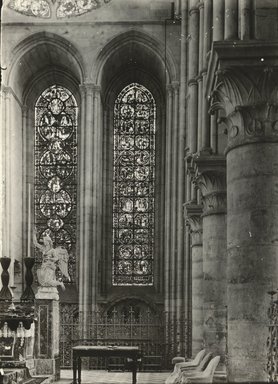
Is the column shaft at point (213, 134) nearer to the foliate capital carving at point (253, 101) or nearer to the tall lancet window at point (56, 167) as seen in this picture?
the foliate capital carving at point (253, 101)

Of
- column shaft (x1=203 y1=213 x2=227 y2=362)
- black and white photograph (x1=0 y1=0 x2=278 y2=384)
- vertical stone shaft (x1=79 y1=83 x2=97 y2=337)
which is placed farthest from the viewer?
vertical stone shaft (x1=79 y1=83 x2=97 y2=337)

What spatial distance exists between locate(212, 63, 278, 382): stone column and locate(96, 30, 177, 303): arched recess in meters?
19.4

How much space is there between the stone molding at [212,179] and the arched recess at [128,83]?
1288cm

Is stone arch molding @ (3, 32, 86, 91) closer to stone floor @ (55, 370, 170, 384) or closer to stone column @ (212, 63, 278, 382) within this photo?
stone floor @ (55, 370, 170, 384)

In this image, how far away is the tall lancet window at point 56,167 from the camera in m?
32.2

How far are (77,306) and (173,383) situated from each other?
16.4 meters

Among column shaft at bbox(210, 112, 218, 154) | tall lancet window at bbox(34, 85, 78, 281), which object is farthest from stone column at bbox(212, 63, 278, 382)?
tall lancet window at bbox(34, 85, 78, 281)

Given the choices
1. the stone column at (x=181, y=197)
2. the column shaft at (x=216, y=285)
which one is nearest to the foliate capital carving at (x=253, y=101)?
the column shaft at (x=216, y=285)

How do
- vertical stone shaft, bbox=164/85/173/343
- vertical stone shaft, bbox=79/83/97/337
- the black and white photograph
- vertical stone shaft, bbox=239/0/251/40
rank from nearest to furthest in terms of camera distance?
vertical stone shaft, bbox=239/0/251/40, the black and white photograph, vertical stone shaft, bbox=164/85/173/343, vertical stone shaft, bbox=79/83/97/337

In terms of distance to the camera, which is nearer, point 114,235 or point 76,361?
point 76,361

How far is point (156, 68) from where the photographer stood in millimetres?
32031

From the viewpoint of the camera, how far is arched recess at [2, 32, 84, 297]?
30609 millimetres

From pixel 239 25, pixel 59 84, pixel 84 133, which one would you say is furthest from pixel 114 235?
pixel 239 25

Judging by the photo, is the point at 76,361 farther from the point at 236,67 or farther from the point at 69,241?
the point at 69,241
